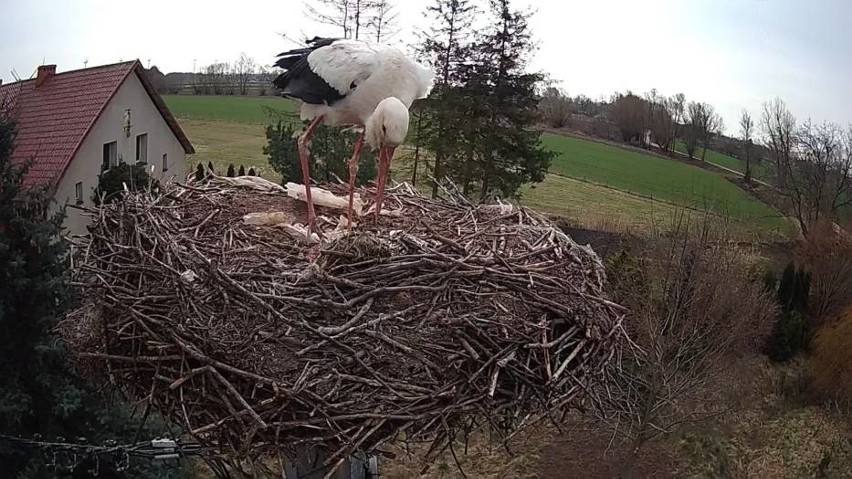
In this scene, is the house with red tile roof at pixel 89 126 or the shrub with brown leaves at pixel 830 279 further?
the shrub with brown leaves at pixel 830 279

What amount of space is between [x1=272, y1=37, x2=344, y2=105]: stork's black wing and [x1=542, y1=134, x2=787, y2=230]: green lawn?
56.5 ft

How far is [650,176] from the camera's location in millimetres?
25562

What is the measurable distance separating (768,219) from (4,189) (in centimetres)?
2048

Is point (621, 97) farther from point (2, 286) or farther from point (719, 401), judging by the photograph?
point (2, 286)

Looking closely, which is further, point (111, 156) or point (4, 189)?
point (111, 156)

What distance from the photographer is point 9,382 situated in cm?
680

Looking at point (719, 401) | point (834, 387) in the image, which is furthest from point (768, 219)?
point (719, 401)

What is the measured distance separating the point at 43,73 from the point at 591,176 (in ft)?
55.3

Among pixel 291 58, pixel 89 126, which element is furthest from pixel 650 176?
pixel 291 58

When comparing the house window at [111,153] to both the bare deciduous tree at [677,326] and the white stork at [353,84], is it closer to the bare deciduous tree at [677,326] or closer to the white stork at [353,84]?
the bare deciduous tree at [677,326]

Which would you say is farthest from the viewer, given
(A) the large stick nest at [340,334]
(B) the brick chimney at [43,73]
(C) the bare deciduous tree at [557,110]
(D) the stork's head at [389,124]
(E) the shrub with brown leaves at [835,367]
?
(C) the bare deciduous tree at [557,110]

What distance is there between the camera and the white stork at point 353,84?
11.3ft

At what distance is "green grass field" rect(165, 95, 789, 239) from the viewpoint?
64.9ft

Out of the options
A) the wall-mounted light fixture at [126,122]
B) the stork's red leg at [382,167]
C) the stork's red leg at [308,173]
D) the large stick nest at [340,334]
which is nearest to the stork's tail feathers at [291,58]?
the stork's red leg at [308,173]
